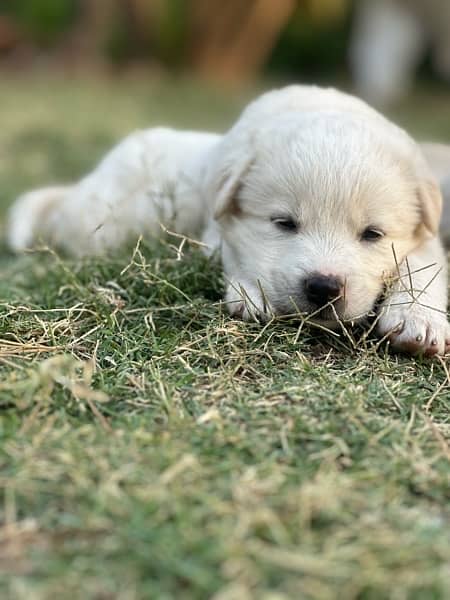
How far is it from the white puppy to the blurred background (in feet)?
17.5

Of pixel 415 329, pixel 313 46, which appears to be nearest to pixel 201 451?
pixel 415 329

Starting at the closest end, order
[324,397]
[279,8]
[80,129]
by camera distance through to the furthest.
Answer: [324,397]
[80,129]
[279,8]

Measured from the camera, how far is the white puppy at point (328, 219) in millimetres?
3350

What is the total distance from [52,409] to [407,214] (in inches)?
72.0

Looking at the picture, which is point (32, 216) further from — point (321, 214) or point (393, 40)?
point (393, 40)

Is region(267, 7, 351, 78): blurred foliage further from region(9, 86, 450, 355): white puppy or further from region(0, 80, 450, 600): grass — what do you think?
region(0, 80, 450, 600): grass

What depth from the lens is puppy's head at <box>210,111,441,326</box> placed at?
11.0 feet

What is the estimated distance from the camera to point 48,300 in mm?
3693

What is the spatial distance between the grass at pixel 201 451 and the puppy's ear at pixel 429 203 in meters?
0.66

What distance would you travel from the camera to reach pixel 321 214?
3.49 metres

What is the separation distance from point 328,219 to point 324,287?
37 cm

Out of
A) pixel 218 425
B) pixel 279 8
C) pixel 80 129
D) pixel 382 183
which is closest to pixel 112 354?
pixel 218 425

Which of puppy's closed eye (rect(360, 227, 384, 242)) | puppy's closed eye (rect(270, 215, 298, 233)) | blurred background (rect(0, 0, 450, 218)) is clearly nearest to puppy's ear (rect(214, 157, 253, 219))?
puppy's closed eye (rect(270, 215, 298, 233))

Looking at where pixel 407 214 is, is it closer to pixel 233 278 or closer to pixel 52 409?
pixel 233 278
